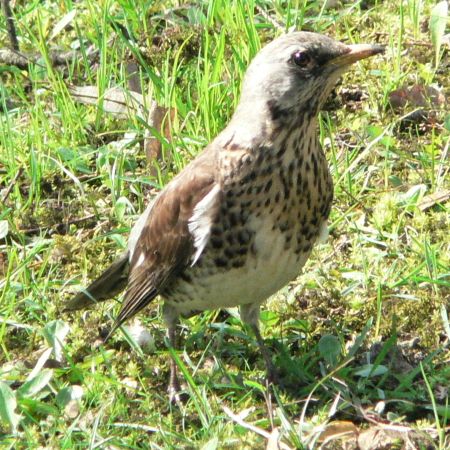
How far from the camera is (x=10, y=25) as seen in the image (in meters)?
6.79

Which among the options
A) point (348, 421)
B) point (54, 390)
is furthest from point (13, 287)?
point (348, 421)

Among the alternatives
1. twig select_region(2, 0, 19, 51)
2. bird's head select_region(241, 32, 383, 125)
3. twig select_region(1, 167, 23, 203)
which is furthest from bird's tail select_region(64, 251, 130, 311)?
twig select_region(2, 0, 19, 51)

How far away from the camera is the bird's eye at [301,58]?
4.57 meters

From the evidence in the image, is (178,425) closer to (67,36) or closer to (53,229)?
(53,229)

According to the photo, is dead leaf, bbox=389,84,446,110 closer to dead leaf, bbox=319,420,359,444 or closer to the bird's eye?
the bird's eye

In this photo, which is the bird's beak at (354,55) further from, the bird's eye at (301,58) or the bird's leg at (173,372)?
the bird's leg at (173,372)

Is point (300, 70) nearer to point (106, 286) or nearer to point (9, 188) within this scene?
point (106, 286)

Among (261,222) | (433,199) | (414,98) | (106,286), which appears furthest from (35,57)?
(261,222)

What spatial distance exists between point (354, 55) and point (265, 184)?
61 cm

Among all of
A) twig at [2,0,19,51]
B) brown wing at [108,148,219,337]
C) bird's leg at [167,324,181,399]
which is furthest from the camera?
twig at [2,0,19,51]

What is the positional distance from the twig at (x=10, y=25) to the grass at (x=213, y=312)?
0.32ft

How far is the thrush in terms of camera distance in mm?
4551

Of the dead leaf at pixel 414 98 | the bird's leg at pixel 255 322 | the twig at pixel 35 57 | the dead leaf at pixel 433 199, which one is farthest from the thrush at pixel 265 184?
the twig at pixel 35 57

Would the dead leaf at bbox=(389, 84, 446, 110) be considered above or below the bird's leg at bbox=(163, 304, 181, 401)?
above
